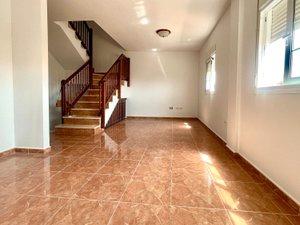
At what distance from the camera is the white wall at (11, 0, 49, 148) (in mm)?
3514

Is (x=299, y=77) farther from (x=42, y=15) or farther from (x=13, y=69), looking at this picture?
(x=13, y=69)

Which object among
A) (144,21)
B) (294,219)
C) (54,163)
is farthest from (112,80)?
(294,219)

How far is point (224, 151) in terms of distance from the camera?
3.93m

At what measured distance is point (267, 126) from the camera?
2514 millimetres

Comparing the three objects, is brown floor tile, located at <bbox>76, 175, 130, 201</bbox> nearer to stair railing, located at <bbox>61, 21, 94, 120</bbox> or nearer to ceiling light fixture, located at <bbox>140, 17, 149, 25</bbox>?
ceiling light fixture, located at <bbox>140, 17, 149, 25</bbox>

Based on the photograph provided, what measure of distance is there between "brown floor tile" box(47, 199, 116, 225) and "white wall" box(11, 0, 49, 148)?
206cm

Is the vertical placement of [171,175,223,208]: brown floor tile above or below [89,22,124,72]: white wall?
below

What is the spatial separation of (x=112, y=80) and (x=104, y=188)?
189 inches

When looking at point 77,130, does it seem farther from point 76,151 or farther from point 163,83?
point 163,83

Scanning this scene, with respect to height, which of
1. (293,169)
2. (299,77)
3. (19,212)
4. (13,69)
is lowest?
(19,212)

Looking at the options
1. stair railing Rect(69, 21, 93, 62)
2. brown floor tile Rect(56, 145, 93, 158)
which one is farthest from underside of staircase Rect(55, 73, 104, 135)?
stair railing Rect(69, 21, 93, 62)

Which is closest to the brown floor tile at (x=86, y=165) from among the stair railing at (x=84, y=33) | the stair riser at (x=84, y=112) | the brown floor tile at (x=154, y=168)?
the brown floor tile at (x=154, y=168)

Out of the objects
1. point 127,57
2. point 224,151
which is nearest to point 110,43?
point 127,57

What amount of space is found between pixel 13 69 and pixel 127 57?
5.36 meters
